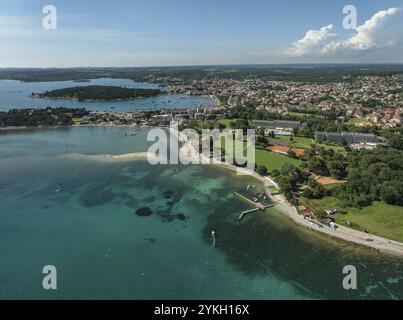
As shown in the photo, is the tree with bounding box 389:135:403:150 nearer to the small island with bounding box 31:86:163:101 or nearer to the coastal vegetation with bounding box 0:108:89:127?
the coastal vegetation with bounding box 0:108:89:127

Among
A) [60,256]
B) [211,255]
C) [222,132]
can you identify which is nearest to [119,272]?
[60,256]

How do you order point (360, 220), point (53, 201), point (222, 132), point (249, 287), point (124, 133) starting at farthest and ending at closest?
point (124, 133) < point (222, 132) < point (53, 201) < point (360, 220) < point (249, 287)

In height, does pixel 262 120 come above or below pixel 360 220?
above

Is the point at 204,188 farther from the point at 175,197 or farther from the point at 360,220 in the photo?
the point at 360,220

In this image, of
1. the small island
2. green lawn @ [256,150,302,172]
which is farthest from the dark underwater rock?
the small island

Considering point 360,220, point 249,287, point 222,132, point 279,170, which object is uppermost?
point 222,132

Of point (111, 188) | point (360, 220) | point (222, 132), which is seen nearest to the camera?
point (360, 220)
